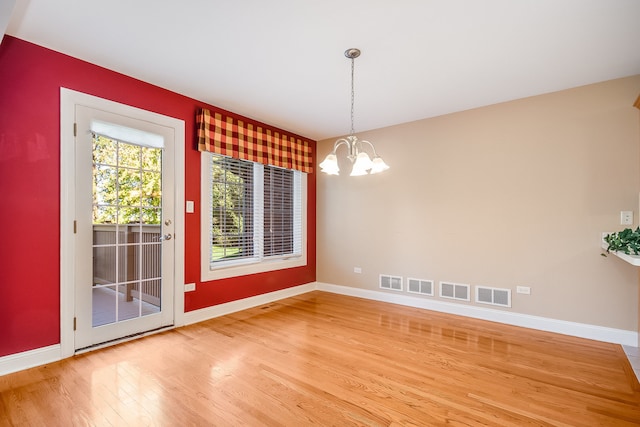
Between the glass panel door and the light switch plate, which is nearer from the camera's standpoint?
the glass panel door

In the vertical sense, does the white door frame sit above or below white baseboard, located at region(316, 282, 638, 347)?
above

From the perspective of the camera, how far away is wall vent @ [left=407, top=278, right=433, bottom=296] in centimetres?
402

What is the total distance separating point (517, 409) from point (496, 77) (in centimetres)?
282

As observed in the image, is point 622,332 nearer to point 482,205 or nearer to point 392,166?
point 482,205

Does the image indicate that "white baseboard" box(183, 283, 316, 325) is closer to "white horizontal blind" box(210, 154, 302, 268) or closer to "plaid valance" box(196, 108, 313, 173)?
"white horizontal blind" box(210, 154, 302, 268)

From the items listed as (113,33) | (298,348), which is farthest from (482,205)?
(113,33)

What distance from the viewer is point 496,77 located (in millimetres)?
2906

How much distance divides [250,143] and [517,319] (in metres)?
3.95

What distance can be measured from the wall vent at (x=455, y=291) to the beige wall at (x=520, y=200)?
8 centimetres

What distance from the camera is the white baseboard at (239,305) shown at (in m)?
3.45

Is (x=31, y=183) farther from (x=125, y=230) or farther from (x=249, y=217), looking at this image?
(x=249, y=217)

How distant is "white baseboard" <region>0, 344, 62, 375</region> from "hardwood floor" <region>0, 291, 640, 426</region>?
0.24 ft

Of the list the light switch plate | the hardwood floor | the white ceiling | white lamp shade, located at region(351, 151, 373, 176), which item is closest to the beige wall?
the light switch plate

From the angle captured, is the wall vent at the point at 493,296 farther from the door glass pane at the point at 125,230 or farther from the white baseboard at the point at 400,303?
the door glass pane at the point at 125,230
